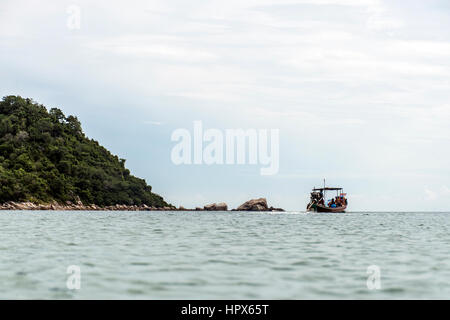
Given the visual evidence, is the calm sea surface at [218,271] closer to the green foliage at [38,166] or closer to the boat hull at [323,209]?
the boat hull at [323,209]

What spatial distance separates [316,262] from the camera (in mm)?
22016

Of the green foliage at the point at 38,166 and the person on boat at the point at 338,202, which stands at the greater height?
the green foliage at the point at 38,166

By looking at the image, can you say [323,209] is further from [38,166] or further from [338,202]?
[38,166]

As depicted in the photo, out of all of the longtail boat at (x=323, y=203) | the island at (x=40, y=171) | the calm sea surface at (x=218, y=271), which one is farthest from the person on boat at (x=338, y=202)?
the calm sea surface at (x=218, y=271)

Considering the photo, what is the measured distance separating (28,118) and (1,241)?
→ 177 m

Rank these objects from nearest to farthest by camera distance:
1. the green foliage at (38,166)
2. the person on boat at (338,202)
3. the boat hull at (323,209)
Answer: the boat hull at (323,209) → the person on boat at (338,202) → the green foliage at (38,166)

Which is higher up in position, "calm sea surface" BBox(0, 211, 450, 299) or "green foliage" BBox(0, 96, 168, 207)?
"green foliage" BBox(0, 96, 168, 207)

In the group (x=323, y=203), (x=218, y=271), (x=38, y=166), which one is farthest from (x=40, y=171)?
(x=218, y=271)

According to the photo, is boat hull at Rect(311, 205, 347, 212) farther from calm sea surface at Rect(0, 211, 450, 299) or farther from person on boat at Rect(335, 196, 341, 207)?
calm sea surface at Rect(0, 211, 450, 299)

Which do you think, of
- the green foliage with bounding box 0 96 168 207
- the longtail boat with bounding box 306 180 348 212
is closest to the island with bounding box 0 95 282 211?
the green foliage with bounding box 0 96 168 207

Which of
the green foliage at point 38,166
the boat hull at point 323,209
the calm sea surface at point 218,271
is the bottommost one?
the boat hull at point 323,209
